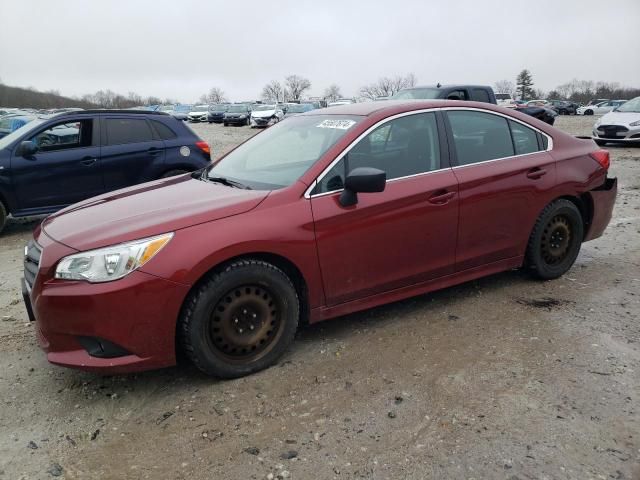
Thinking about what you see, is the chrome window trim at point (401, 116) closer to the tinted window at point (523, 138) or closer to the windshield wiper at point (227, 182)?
the tinted window at point (523, 138)

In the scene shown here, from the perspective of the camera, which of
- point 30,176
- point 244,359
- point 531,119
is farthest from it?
point 30,176

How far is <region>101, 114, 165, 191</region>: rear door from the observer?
7.51m

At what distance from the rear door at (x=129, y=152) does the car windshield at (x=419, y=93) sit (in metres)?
5.48

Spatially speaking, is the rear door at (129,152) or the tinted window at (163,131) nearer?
the rear door at (129,152)

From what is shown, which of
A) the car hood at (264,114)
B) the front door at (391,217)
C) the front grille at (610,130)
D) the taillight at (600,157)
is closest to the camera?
the front door at (391,217)

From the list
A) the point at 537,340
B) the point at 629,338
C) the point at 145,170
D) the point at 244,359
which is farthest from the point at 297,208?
the point at 145,170

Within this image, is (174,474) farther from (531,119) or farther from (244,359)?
(531,119)

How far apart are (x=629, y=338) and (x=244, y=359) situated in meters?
2.59

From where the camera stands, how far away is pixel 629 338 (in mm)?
3641

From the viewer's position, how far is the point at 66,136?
7.45 meters

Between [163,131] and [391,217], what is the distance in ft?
17.3

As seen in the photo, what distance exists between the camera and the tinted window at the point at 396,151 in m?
3.58

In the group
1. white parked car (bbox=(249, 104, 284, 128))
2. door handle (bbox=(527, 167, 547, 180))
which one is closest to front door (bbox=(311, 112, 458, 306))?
door handle (bbox=(527, 167, 547, 180))

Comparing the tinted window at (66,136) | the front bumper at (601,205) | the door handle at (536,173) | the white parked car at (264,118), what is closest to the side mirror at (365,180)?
the door handle at (536,173)
